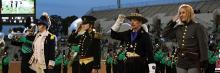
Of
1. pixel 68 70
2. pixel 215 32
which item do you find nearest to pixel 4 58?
pixel 68 70

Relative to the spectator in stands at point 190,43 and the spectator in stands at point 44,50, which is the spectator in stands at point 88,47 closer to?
the spectator in stands at point 44,50

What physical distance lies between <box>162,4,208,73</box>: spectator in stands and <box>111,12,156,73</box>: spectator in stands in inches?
47.7

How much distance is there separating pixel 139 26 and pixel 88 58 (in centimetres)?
138

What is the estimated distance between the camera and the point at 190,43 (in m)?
8.38

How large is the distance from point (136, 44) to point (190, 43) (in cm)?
Answer: 142

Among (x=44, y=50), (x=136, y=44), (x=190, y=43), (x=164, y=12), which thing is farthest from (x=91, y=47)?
(x=164, y=12)

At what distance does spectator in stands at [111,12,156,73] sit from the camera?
9.61 meters

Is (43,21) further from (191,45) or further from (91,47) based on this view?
(191,45)

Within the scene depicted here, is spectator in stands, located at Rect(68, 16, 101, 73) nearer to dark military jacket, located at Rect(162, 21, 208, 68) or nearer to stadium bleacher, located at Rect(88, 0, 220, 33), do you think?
dark military jacket, located at Rect(162, 21, 208, 68)

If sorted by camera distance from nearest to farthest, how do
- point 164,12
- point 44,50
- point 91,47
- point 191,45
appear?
point 191,45 < point 91,47 < point 44,50 < point 164,12

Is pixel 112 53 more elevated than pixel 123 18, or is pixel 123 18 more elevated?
pixel 123 18

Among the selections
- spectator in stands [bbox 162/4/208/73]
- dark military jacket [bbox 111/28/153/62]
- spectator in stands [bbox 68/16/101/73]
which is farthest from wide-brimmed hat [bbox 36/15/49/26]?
spectator in stands [bbox 162/4/208/73]

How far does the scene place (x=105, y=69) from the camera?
2434cm

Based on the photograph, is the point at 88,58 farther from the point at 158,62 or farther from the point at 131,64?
the point at 158,62
